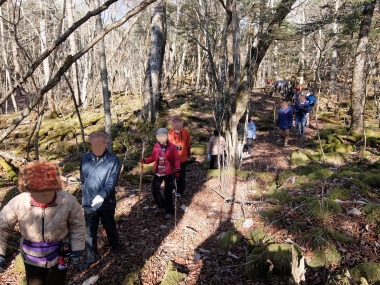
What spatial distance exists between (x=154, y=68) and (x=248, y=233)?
1060 centimetres

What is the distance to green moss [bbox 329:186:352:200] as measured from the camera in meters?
4.64

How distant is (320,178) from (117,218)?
435cm

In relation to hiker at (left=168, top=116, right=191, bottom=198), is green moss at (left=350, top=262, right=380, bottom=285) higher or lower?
lower

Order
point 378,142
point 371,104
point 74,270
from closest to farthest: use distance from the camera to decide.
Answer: point 74,270 < point 378,142 < point 371,104

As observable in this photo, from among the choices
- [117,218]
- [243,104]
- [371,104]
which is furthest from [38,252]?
[371,104]

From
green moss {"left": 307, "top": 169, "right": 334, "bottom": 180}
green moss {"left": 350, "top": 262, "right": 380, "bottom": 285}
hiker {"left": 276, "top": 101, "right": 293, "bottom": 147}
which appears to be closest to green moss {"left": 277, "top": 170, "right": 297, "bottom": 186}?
green moss {"left": 307, "top": 169, "right": 334, "bottom": 180}

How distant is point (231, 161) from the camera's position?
22.7 ft

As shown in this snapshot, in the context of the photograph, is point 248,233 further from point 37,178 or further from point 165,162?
point 37,178

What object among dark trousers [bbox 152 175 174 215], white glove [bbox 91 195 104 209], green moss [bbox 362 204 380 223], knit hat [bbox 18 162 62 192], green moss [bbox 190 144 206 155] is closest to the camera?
knit hat [bbox 18 162 62 192]

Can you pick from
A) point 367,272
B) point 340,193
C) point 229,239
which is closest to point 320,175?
point 340,193

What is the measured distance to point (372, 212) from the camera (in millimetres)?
3908

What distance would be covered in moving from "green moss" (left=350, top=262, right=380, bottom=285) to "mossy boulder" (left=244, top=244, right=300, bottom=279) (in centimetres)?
63

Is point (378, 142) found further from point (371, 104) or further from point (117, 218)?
point (371, 104)

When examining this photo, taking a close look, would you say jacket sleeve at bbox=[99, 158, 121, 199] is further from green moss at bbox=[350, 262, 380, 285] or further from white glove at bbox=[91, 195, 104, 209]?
green moss at bbox=[350, 262, 380, 285]
